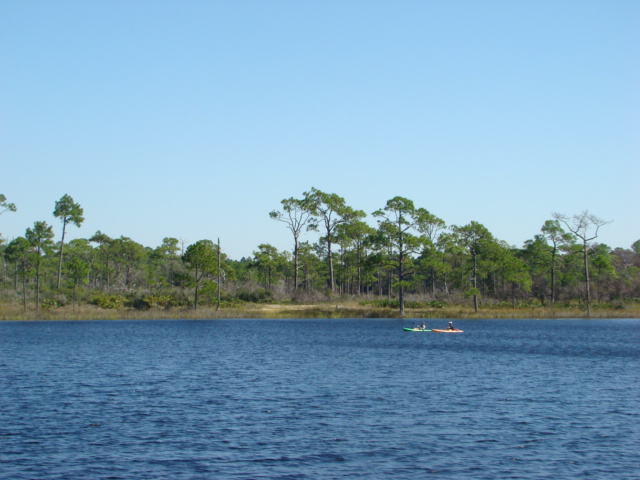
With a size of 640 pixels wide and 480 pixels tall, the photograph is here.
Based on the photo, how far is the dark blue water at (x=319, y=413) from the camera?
20312mm

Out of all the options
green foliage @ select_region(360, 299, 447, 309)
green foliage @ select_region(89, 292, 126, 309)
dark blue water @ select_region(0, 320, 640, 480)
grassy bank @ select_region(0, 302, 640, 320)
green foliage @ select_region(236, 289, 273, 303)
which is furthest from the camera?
green foliage @ select_region(236, 289, 273, 303)

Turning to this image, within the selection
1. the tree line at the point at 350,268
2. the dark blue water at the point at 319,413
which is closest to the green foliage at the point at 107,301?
the tree line at the point at 350,268

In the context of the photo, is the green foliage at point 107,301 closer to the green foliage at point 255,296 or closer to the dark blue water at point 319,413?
the green foliage at point 255,296

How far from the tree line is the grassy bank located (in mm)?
2293

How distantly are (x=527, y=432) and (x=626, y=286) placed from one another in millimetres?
112351

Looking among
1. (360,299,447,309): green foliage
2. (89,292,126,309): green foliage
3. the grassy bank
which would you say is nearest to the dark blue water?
the grassy bank

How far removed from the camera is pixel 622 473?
A: 19.5 meters

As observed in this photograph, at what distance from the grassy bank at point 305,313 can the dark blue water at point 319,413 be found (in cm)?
3847

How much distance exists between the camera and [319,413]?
28094 millimetres

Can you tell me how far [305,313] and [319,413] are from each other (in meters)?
72.5

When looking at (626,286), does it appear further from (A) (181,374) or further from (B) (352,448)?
(B) (352,448)

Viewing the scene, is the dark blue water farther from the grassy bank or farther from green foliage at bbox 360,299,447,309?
green foliage at bbox 360,299,447,309

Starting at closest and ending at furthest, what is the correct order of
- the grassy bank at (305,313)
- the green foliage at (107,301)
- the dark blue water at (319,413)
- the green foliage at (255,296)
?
1. the dark blue water at (319,413)
2. the grassy bank at (305,313)
3. the green foliage at (107,301)
4. the green foliage at (255,296)

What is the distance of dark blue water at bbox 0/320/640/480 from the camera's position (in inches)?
800
